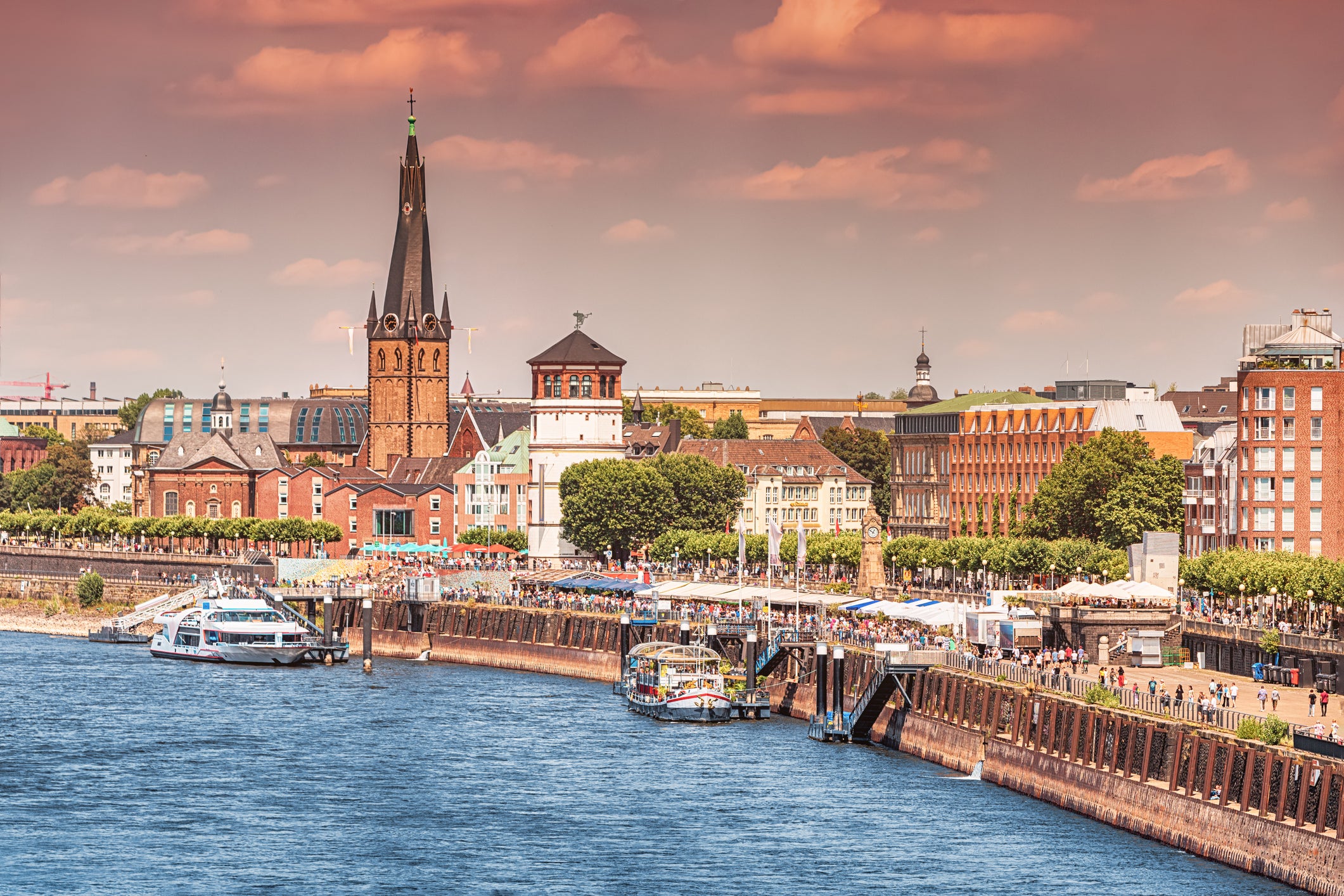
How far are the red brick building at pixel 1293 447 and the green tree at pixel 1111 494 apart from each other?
48.1 feet

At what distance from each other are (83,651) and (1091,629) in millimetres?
83469

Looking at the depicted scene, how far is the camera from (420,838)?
274 ft

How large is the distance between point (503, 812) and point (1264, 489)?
2507 inches

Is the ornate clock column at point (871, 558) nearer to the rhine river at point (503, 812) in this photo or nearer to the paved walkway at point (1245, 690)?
the rhine river at point (503, 812)

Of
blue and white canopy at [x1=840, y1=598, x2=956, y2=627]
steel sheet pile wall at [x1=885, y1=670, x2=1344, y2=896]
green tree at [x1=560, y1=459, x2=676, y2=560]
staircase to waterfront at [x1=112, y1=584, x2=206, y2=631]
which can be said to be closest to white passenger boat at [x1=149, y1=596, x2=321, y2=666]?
staircase to waterfront at [x1=112, y1=584, x2=206, y2=631]

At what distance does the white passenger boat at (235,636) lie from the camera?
15625 centimetres

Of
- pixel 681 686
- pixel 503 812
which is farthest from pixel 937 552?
pixel 503 812

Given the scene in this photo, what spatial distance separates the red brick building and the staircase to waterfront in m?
81.3

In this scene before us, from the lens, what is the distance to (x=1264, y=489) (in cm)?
13788

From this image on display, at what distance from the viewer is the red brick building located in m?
135

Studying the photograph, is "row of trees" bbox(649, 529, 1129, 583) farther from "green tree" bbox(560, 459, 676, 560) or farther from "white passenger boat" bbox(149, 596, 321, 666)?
"white passenger boat" bbox(149, 596, 321, 666)

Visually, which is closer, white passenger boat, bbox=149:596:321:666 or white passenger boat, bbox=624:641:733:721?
white passenger boat, bbox=624:641:733:721

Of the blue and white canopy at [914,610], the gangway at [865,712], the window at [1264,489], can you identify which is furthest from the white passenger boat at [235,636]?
the window at [1264,489]

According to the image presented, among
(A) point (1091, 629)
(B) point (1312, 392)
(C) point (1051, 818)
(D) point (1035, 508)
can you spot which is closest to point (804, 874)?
(C) point (1051, 818)
